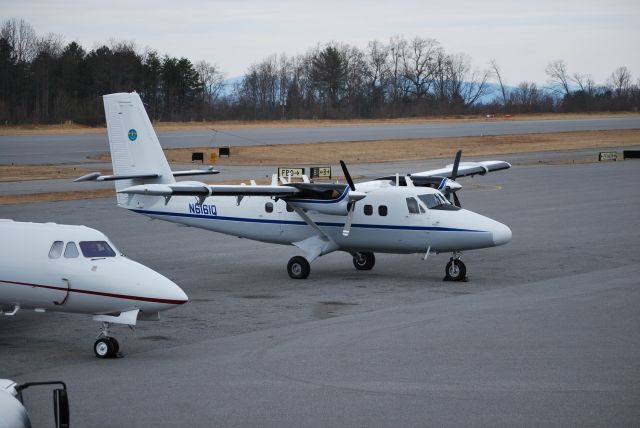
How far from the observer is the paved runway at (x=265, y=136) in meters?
75.8

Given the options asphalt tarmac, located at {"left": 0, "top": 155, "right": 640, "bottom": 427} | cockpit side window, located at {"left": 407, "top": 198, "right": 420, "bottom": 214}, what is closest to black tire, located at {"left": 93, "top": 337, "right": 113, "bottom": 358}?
asphalt tarmac, located at {"left": 0, "top": 155, "right": 640, "bottom": 427}

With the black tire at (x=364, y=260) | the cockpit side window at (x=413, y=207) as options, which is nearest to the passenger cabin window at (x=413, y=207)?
the cockpit side window at (x=413, y=207)

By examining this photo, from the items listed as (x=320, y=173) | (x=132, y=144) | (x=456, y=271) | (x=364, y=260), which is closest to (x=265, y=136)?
(x=320, y=173)

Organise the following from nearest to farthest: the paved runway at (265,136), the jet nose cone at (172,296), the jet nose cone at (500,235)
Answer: the jet nose cone at (172,296) → the jet nose cone at (500,235) → the paved runway at (265,136)

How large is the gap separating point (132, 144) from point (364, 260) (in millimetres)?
7320

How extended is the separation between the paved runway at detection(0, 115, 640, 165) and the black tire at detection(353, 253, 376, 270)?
44.4 metres

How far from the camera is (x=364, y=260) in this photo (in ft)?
89.5

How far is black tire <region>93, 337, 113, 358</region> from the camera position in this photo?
1673cm

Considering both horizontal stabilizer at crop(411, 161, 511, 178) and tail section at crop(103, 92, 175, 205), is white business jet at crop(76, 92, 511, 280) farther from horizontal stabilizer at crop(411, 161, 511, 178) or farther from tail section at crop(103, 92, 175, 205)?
horizontal stabilizer at crop(411, 161, 511, 178)

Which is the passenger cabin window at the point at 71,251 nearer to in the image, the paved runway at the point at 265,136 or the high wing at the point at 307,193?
the high wing at the point at 307,193

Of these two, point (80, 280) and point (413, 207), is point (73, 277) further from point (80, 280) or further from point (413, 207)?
point (413, 207)

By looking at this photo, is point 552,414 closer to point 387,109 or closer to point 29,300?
point 29,300

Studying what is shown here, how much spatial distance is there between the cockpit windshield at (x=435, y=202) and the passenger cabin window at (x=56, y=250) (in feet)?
36.2

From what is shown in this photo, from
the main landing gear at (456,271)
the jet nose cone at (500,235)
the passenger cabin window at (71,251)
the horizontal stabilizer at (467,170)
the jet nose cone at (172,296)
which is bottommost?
the main landing gear at (456,271)
